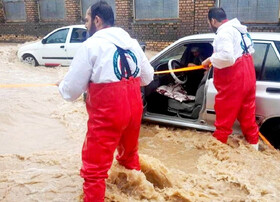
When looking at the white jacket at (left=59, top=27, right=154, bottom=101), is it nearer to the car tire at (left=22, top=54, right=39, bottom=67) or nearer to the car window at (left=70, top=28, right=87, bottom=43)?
the car window at (left=70, top=28, right=87, bottom=43)

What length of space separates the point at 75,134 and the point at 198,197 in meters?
2.59

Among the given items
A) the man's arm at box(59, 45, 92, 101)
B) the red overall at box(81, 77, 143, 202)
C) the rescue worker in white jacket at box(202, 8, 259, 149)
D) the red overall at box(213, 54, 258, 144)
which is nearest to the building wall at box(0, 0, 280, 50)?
the rescue worker in white jacket at box(202, 8, 259, 149)

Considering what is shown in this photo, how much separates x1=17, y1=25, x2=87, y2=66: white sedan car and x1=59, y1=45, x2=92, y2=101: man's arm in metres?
7.63

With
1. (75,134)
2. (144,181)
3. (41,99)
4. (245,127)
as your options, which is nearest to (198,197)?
(144,181)

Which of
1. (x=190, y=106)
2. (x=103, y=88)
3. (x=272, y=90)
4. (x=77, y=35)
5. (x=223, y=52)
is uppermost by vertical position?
(x=223, y=52)

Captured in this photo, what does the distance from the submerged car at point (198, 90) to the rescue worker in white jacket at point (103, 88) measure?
2.04m

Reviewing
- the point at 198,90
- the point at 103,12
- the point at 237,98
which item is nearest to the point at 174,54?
the point at 198,90

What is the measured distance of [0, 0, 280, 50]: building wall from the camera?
11.2m

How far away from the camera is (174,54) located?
531 centimetres

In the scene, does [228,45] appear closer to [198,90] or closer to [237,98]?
[237,98]

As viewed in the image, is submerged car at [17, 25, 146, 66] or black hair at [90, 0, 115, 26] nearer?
black hair at [90, 0, 115, 26]

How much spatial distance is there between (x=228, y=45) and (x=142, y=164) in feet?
5.76

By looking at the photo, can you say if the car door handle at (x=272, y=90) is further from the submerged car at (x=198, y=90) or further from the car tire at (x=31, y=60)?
the car tire at (x=31, y=60)

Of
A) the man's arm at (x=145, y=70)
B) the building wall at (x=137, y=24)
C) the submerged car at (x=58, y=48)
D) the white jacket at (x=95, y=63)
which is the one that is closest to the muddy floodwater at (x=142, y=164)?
the man's arm at (x=145, y=70)
